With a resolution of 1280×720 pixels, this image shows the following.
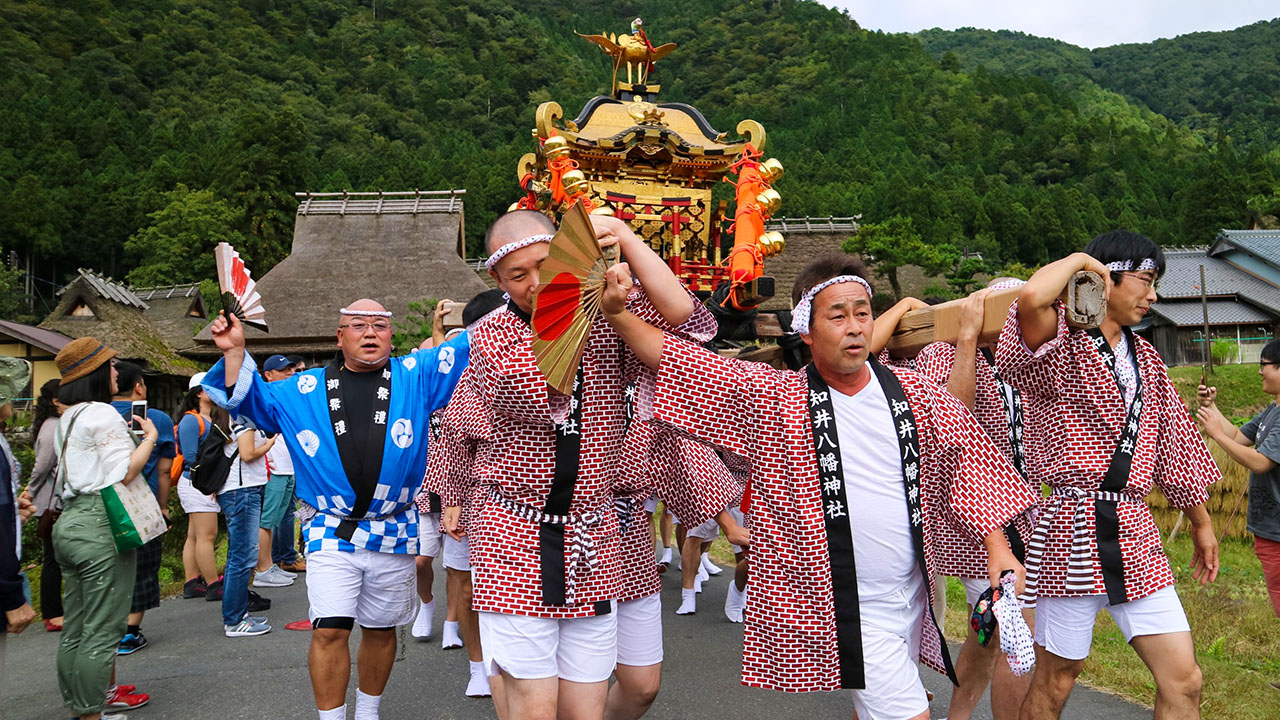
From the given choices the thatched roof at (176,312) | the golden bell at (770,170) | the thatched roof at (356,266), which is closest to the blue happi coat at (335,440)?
the golden bell at (770,170)

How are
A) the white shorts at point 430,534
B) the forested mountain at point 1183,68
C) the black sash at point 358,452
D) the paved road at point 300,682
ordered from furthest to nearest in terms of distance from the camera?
the forested mountain at point 1183,68 → the white shorts at point 430,534 → the paved road at point 300,682 → the black sash at point 358,452

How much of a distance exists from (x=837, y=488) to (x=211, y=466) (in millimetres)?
6090

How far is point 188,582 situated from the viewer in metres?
8.58

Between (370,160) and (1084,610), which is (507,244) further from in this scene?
(370,160)

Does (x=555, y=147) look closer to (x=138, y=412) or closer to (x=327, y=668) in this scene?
(x=138, y=412)

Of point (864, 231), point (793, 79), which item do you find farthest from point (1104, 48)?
point (864, 231)

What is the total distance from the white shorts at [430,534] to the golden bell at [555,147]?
3160 mm

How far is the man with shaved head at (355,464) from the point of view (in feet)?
13.1

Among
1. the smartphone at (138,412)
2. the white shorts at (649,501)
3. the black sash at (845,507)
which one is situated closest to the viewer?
the black sash at (845,507)

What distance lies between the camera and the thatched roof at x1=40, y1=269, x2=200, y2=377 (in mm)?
23047

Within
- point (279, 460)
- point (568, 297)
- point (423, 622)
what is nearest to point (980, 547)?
point (568, 297)

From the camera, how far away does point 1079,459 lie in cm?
347

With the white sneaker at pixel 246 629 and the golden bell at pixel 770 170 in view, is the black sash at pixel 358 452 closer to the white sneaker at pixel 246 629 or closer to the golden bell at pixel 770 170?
the white sneaker at pixel 246 629

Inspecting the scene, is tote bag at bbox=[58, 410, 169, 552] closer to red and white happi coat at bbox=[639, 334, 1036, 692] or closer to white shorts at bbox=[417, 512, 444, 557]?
white shorts at bbox=[417, 512, 444, 557]
